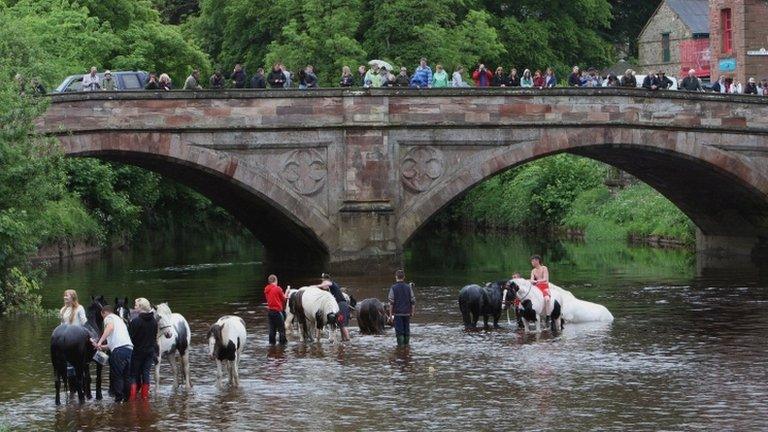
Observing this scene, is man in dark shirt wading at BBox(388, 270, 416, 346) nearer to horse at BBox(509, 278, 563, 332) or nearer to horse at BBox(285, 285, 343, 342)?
horse at BBox(285, 285, 343, 342)

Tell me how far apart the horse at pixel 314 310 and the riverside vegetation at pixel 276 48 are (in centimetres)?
1608

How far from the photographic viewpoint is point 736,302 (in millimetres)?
38938

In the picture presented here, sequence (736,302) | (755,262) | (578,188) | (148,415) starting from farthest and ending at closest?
(578,188), (755,262), (736,302), (148,415)

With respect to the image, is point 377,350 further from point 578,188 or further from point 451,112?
point 578,188

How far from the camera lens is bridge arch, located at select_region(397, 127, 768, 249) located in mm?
45750

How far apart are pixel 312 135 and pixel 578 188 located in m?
26.3

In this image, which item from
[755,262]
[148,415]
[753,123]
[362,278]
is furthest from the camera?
[755,262]

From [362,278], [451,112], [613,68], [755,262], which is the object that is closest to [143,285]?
[362,278]

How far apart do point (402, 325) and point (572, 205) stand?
39.4 m

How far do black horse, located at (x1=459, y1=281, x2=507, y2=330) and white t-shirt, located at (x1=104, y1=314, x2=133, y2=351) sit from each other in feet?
35.2

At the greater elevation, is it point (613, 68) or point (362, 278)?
point (613, 68)

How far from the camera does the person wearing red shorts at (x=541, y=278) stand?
104 ft

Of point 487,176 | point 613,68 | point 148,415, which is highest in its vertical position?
point 613,68

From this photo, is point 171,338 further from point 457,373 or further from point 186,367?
point 457,373
